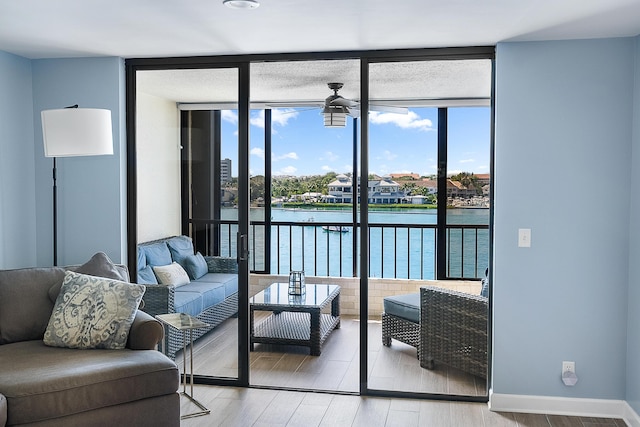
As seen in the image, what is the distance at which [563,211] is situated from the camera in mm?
3775

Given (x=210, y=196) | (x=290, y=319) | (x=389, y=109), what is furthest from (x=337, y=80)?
(x=290, y=319)

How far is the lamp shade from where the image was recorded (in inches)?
148

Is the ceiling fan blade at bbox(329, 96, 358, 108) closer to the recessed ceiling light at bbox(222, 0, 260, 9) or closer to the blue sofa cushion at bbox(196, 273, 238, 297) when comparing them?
the blue sofa cushion at bbox(196, 273, 238, 297)

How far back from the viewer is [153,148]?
14.3ft

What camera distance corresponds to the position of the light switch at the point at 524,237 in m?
3.81

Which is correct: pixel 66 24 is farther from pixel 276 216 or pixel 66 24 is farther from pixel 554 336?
pixel 554 336

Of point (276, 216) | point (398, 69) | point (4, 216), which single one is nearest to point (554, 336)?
point (398, 69)

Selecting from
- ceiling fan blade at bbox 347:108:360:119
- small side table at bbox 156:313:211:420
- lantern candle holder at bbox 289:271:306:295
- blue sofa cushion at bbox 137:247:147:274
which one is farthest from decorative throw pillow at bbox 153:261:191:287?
ceiling fan blade at bbox 347:108:360:119

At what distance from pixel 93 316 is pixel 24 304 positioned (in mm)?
514

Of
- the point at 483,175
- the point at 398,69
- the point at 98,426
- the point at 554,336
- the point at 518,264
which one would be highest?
the point at 398,69

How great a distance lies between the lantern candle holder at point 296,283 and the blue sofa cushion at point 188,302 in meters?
1.09

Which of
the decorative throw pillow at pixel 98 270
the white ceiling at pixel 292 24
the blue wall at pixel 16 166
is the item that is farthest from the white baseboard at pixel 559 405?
the blue wall at pixel 16 166

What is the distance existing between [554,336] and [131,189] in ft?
9.77

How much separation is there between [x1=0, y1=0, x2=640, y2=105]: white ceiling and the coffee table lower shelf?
173cm
